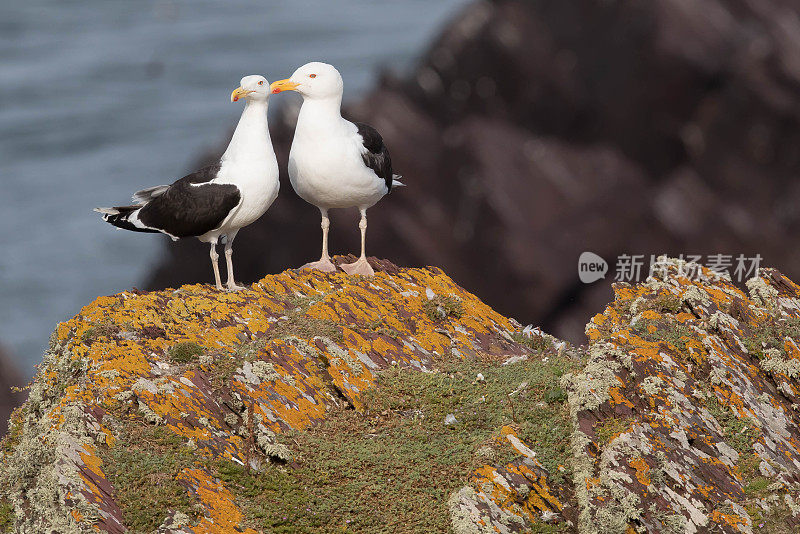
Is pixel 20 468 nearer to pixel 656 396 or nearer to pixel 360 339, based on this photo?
pixel 360 339

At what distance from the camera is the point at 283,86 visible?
11.5 metres

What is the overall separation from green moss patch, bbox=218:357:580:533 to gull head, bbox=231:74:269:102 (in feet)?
12.8

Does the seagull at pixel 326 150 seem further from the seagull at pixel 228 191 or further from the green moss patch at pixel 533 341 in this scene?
the green moss patch at pixel 533 341

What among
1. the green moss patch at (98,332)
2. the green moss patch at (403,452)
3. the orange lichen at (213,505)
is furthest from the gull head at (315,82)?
the orange lichen at (213,505)

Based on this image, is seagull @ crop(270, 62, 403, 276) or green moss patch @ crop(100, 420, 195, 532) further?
seagull @ crop(270, 62, 403, 276)

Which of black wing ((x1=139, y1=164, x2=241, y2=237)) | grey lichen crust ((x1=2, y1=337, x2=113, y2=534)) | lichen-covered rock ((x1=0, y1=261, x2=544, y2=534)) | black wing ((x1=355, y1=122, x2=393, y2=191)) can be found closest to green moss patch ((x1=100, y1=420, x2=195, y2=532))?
lichen-covered rock ((x1=0, y1=261, x2=544, y2=534))

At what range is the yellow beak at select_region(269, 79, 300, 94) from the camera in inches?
450

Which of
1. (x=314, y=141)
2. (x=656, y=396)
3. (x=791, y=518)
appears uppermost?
(x=314, y=141)

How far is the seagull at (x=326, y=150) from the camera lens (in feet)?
37.7

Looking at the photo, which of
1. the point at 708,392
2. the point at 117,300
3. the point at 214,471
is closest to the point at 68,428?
the point at 214,471

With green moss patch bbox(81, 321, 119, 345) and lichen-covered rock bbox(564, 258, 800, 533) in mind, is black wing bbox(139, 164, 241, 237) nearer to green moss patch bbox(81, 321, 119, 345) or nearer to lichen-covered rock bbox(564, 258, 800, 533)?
green moss patch bbox(81, 321, 119, 345)

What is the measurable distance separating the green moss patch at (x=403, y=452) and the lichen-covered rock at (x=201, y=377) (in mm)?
213

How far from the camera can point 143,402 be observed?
7914 mm

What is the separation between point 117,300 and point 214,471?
2.91 metres
